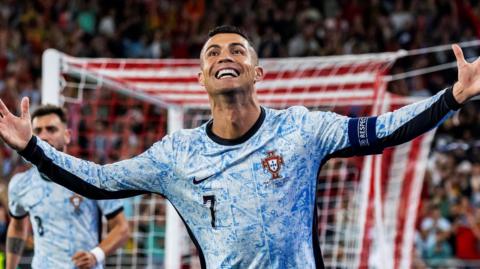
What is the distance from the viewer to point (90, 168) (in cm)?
454

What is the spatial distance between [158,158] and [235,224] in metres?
0.53

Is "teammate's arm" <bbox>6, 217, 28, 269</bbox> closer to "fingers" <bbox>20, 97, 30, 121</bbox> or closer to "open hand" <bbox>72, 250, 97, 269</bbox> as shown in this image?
"open hand" <bbox>72, 250, 97, 269</bbox>

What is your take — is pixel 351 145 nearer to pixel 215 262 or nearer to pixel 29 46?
pixel 215 262

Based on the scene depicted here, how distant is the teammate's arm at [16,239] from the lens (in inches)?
275

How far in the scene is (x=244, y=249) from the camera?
431 centimetres

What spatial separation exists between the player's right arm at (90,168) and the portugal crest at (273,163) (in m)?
0.48

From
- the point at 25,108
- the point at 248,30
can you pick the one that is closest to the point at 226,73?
the point at 25,108

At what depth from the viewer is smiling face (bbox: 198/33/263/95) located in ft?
14.6

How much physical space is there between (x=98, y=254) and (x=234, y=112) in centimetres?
249

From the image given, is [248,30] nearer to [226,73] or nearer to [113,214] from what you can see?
[113,214]

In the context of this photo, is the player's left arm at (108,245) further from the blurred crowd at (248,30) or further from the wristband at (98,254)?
the blurred crowd at (248,30)

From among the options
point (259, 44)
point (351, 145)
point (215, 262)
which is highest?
point (259, 44)

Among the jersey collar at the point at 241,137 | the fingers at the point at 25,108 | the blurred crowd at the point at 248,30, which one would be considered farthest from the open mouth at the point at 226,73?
the blurred crowd at the point at 248,30

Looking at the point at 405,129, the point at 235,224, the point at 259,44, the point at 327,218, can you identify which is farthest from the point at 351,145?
the point at 259,44
